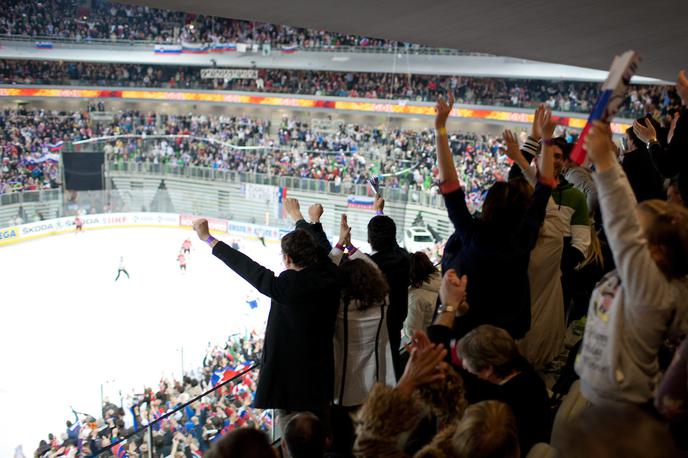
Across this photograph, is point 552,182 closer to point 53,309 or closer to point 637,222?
point 637,222

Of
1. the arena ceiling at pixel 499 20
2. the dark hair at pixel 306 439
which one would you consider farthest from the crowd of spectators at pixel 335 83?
the dark hair at pixel 306 439

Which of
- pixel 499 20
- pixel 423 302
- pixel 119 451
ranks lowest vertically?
pixel 119 451

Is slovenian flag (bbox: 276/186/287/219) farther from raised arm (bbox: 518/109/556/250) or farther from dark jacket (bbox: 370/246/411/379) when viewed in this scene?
raised arm (bbox: 518/109/556/250)

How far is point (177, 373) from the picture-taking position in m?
10.4

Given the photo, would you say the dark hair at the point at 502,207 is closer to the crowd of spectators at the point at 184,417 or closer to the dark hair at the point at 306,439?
the dark hair at the point at 306,439

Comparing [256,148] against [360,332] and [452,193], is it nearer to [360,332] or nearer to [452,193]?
[360,332]

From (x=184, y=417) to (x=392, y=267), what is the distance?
125cm

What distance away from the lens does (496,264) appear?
6.83ft

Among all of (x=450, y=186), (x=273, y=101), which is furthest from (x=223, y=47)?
(x=450, y=186)

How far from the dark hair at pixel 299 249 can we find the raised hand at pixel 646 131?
1.94 meters

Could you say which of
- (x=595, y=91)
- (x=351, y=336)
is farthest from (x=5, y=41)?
(x=351, y=336)

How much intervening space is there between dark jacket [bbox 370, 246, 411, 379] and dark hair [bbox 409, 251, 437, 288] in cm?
6

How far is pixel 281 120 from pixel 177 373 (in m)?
18.2

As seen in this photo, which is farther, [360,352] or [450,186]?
[360,352]
